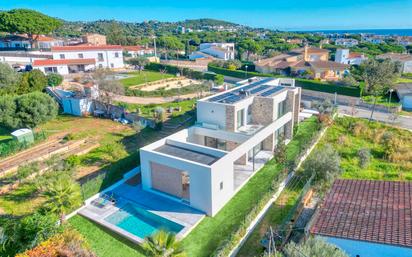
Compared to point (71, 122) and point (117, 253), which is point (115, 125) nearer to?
point (71, 122)

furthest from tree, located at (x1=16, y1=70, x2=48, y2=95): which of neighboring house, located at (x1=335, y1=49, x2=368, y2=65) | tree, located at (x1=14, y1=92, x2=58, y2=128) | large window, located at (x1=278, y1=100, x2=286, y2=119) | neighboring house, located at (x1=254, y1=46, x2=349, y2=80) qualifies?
neighboring house, located at (x1=335, y1=49, x2=368, y2=65)

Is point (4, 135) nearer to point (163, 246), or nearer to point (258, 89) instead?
point (258, 89)

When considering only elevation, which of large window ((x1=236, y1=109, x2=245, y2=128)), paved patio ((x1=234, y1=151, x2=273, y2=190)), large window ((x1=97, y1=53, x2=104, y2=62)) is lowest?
paved patio ((x1=234, y1=151, x2=273, y2=190))

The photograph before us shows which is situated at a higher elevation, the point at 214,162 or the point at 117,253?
the point at 214,162

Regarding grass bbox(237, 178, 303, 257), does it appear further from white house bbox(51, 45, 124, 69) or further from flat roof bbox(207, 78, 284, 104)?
white house bbox(51, 45, 124, 69)

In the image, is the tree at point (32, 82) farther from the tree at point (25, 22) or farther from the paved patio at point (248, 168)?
the tree at point (25, 22)

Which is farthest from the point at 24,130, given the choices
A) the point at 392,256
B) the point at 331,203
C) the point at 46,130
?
the point at 392,256
